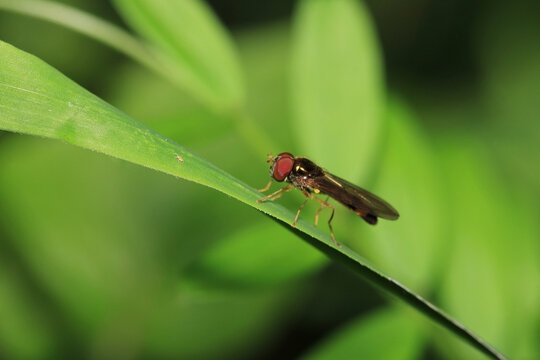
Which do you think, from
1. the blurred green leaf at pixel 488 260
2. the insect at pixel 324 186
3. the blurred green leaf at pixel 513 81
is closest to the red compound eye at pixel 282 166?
the insect at pixel 324 186

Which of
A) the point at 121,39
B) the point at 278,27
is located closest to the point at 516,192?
the point at 121,39

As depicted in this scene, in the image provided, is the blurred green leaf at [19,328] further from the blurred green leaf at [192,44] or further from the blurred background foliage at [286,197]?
the blurred green leaf at [192,44]

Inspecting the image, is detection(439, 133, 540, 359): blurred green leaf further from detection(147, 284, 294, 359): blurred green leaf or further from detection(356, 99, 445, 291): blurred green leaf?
detection(147, 284, 294, 359): blurred green leaf

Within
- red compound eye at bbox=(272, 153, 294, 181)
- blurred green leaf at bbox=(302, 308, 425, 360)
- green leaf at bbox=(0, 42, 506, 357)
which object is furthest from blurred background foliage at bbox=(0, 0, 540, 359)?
green leaf at bbox=(0, 42, 506, 357)

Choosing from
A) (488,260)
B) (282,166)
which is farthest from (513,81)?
(282,166)

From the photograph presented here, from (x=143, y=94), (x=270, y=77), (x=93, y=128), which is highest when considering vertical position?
(x=270, y=77)

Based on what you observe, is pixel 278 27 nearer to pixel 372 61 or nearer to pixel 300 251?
pixel 372 61

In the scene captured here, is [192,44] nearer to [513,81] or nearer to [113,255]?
[113,255]
